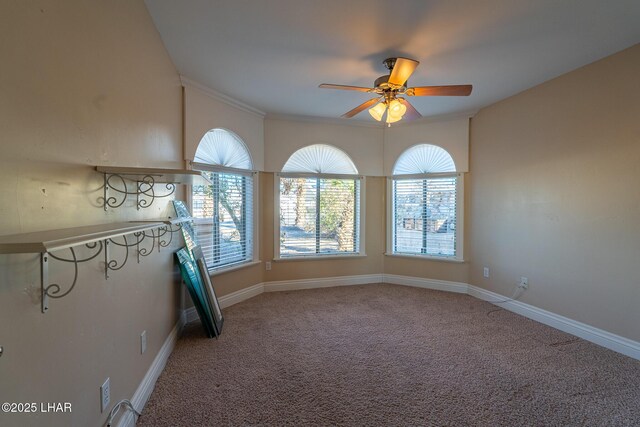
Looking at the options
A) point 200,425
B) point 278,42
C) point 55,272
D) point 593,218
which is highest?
point 278,42

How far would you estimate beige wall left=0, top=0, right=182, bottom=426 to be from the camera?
0.88 meters

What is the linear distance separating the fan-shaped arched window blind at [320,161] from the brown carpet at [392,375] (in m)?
2.10

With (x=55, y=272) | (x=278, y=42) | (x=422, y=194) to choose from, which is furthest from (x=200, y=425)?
Result: (x=422, y=194)

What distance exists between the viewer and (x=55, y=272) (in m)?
1.08

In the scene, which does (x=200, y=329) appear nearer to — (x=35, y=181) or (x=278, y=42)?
(x=35, y=181)

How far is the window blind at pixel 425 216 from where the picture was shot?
4.28m

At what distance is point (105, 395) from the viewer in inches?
56.3

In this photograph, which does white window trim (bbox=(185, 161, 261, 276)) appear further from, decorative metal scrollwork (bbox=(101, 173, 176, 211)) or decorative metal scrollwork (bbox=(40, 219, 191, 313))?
decorative metal scrollwork (bbox=(101, 173, 176, 211))

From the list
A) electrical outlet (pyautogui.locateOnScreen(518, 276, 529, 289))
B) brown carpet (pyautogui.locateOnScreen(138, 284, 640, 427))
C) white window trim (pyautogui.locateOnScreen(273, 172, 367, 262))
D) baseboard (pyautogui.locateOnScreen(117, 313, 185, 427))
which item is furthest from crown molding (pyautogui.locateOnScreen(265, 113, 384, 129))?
baseboard (pyautogui.locateOnScreen(117, 313, 185, 427))

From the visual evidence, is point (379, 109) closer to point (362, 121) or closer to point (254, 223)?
point (362, 121)

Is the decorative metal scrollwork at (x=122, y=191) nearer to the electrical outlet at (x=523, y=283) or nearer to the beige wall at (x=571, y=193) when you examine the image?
the beige wall at (x=571, y=193)

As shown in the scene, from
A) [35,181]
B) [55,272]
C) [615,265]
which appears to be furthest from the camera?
[615,265]

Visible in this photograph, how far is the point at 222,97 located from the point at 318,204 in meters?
1.94

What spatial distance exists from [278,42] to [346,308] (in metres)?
2.92
